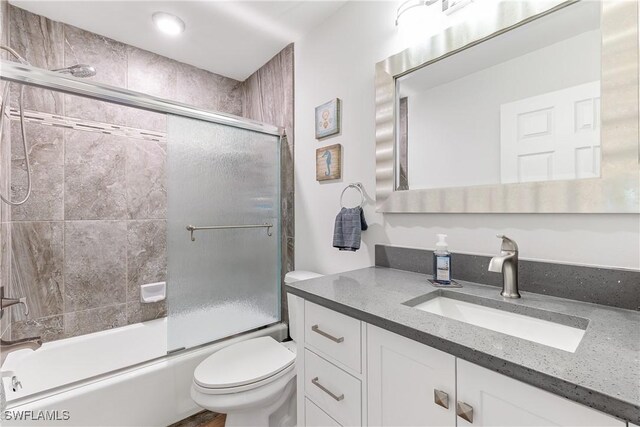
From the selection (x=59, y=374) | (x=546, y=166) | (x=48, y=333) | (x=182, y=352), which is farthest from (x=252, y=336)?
(x=546, y=166)

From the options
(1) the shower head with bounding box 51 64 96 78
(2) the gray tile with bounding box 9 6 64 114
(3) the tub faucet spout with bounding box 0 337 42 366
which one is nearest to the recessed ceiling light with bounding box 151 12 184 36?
(1) the shower head with bounding box 51 64 96 78

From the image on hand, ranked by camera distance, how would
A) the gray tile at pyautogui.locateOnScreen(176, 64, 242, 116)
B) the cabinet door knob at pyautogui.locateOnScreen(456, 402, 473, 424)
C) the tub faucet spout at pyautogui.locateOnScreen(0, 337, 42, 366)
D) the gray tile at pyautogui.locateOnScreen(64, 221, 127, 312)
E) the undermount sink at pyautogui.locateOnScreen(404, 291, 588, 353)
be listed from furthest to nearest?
the gray tile at pyautogui.locateOnScreen(176, 64, 242, 116) < the gray tile at pyautogui.locateOnScreen(64, 221, 127, 312) < the tub faucet spout at pyautogui.locateOnScreen(0, 337, 42, 366) < the undermount sink at pyautogui.locateOnScreen(404, 291, 588, 353) < the cabinet door knob at pyautogui.locateOnScreen(456, 402, 473, 424)

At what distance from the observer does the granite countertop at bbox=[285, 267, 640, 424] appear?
1.43 ft

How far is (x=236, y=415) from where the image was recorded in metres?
1.29

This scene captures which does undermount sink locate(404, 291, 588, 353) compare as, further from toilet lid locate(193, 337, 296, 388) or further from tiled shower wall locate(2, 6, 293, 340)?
tiled shower wall locate(2, 6, 293, 340)

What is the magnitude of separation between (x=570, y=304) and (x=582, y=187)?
35 centimetres

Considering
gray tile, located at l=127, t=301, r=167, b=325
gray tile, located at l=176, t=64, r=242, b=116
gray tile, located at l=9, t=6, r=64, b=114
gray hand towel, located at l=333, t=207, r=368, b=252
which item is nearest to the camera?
gray hand towel, located at l=333, t=207, r=368, b=252

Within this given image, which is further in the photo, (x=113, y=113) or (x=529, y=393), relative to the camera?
(x=113, y=113)

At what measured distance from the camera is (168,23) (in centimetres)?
176

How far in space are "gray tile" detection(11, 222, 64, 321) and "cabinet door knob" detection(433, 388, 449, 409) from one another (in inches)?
86.2

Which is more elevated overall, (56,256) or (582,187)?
(582,187)

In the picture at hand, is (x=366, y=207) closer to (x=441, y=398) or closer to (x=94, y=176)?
(x=441, y=398)

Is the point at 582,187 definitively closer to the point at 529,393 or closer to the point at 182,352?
the point at 529,393

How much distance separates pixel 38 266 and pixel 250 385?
1.52 m
